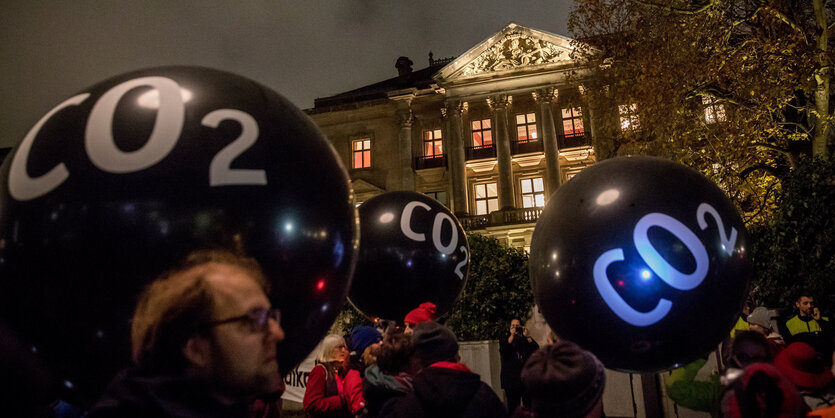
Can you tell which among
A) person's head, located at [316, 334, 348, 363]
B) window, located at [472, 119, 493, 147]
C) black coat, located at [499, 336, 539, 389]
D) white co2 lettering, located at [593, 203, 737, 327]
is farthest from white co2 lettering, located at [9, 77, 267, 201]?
window, located at [472, 119, 493, 147]

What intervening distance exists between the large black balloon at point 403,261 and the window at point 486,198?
95.8 ft

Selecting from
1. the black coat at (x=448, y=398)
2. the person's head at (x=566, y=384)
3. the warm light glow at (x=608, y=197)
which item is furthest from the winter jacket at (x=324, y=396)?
the warm light glow at (x=608, y=197)

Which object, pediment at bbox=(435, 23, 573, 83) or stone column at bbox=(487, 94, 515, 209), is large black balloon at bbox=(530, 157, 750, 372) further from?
pediment at bbox=(435, 23, 573, 83)

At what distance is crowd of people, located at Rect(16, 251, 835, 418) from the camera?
126cm

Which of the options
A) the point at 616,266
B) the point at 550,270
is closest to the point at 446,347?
the point at 550,270

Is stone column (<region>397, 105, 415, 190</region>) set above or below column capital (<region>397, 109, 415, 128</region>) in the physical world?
below

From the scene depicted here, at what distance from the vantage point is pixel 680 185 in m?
3.00

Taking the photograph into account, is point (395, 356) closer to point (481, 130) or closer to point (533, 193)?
point (533, 193)

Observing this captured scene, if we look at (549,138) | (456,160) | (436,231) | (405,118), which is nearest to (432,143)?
(405,118)

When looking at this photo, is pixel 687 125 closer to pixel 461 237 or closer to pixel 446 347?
pixel 461 237

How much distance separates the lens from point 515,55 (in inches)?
1298

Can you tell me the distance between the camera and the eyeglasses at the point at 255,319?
135 cm

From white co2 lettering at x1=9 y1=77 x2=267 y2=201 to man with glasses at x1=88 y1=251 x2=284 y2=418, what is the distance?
289 mm

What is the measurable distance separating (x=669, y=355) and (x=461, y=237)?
2.50 meters
